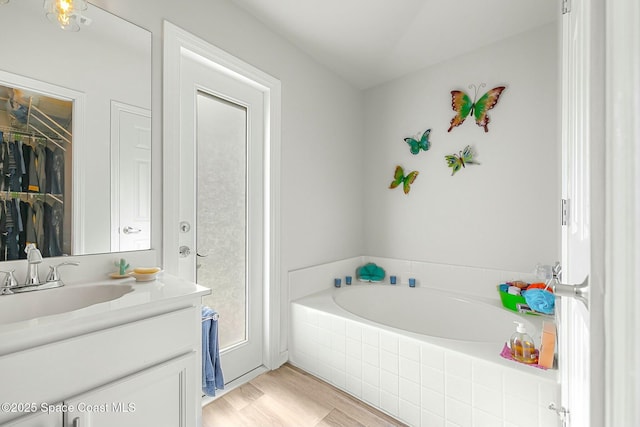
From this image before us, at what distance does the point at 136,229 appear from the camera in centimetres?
142

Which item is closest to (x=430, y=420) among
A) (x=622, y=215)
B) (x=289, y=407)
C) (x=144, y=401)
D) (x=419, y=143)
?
(x=289, y=407)

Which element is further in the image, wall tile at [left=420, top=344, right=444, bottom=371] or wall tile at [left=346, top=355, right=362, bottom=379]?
wall tile at [left=346, top=355, right=362, bottom=379]

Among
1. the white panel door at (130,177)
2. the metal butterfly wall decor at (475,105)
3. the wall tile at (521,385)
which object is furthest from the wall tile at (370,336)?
the metal butterfly wall decor at (475,105)

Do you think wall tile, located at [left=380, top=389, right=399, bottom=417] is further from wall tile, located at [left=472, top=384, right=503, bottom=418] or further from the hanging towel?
the hanging towel

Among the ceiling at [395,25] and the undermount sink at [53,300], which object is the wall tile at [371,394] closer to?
the undermount sink at [53,300]

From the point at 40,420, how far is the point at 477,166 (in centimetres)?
271

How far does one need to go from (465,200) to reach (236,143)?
1.87 metres

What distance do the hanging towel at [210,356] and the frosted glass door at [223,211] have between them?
0.27 m

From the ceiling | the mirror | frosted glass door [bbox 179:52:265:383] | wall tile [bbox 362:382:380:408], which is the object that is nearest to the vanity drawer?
the mirror

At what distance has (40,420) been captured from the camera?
0.77 meters

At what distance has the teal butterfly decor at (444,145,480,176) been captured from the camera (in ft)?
7.69

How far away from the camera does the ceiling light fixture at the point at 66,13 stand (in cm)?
119

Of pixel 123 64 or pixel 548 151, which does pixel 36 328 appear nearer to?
pixel 123 64

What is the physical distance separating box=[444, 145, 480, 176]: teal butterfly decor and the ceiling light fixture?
2.47 meters
